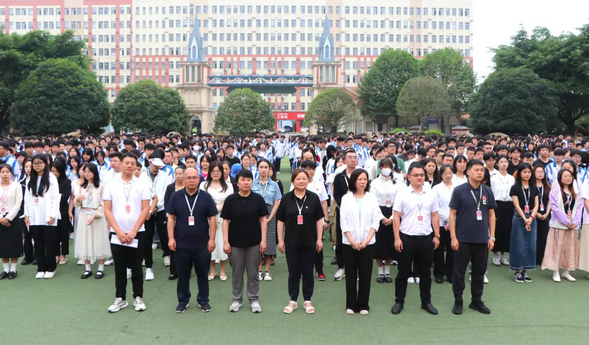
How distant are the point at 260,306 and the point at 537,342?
2852 millimetres

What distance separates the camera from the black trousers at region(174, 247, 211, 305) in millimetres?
5547

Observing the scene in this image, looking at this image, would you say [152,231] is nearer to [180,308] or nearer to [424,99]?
[180,308]

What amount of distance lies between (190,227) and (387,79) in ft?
185

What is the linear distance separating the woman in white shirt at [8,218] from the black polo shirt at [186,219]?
113 inches

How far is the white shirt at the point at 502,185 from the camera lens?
7.52 m

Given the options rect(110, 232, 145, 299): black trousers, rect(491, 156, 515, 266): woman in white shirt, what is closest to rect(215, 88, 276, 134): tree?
rect(491, 156, 515, 266): woman in white shirt

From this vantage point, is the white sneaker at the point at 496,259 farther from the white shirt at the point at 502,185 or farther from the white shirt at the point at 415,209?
the white shirt at the point at 415,209

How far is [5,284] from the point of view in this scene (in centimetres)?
678

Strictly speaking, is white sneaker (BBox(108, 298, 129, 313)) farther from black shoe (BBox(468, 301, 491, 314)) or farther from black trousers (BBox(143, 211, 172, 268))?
black shoe (BBox(468, 301, 491, 314))

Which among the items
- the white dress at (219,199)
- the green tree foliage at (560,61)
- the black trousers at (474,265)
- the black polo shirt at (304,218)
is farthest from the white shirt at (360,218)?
the green tree foliage at (560,61)

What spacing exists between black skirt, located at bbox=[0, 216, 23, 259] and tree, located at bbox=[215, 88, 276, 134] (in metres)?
29.4

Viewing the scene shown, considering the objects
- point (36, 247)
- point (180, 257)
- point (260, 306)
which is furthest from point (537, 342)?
point (36, 247)

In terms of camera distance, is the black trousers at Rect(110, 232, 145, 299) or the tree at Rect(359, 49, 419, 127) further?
the tree at Rect(359, 49, 419, 127)

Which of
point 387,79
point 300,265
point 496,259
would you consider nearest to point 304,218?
point 300,265
